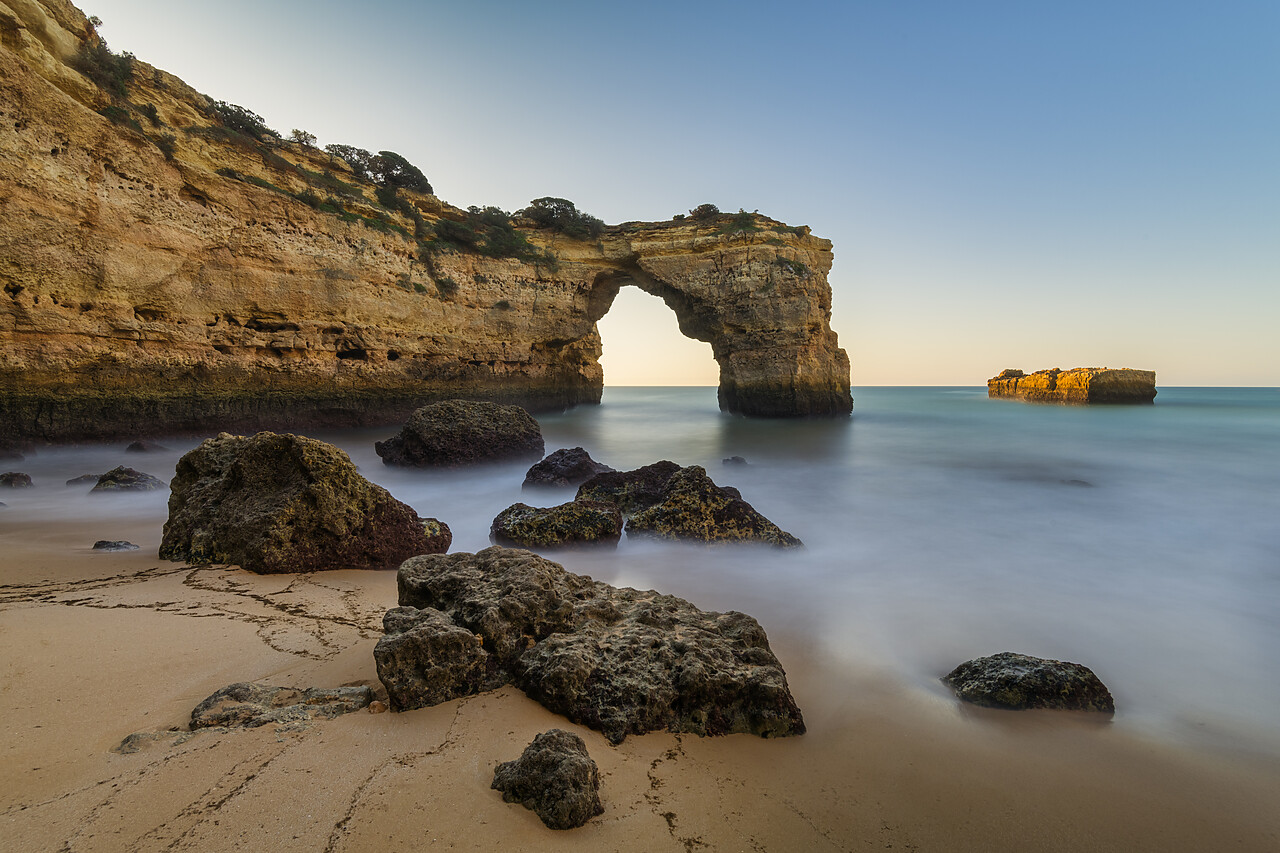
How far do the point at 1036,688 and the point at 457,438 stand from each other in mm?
7463

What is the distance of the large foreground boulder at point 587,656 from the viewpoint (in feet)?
6.08

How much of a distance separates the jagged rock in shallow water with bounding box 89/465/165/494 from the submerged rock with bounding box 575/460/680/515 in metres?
5.12

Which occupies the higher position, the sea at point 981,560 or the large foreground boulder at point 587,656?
the large foreground boulder at point 587,656

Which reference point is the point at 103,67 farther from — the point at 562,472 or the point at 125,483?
the point at 562,472

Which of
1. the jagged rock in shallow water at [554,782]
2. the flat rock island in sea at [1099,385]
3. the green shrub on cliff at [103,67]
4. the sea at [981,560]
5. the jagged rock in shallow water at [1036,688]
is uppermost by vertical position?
the green shrub on cliff at [103,67]

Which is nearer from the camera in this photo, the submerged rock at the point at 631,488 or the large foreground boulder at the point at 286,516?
the large foreground boulder at the point at 286,516

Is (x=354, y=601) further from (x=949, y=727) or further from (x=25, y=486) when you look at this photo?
(x=25, y=486)

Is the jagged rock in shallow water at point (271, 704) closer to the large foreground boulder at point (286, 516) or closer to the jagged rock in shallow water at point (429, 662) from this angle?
the jagged rock in shallow water at point (429, 662)

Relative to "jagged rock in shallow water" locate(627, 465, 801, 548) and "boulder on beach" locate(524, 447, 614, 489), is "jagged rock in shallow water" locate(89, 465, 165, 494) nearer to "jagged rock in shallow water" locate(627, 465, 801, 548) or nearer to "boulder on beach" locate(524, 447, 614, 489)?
"boulder on beach" locate(524, 447, 614, 489)

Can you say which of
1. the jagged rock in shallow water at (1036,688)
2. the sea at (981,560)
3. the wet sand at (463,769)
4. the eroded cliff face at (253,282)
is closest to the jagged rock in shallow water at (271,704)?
the wet sand at (463,769)

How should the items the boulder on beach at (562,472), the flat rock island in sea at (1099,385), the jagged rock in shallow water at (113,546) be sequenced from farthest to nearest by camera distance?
the flat rock island in sea at (1099,385), the boulder on beach at (562,472), the jagged rock in shallow water at (113,546)

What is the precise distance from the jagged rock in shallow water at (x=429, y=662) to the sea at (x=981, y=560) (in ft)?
6.28

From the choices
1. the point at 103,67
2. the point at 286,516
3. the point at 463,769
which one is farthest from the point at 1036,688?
the point at 103,67

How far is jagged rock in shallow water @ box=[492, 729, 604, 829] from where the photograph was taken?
53.4 inches
